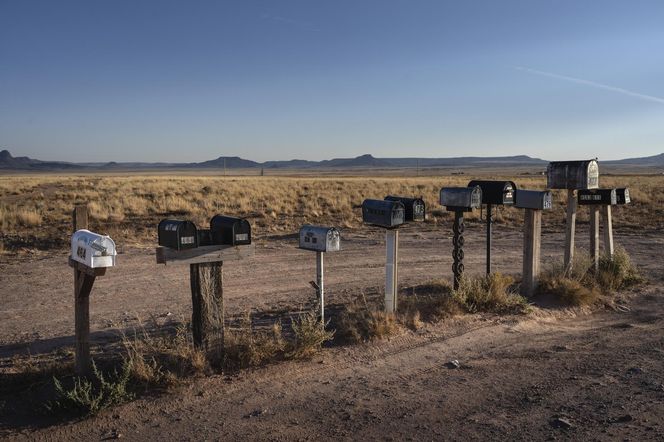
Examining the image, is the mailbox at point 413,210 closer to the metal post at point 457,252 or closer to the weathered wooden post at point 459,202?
the weathered wooden post at point 459,202

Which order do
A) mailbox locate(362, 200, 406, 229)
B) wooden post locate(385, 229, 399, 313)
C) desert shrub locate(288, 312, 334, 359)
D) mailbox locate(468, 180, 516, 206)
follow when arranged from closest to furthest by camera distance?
desert shrub locate(288, 312, 334, 359), mailbox locate(362, 200, 406, 229), wooden post locate(385, 229, 399, 313), mailbox locate(468, 180, 516, 206)

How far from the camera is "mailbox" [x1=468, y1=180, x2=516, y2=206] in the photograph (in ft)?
23.8

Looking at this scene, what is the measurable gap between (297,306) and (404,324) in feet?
5.68

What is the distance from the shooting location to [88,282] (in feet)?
13.9

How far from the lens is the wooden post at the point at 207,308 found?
4.85m

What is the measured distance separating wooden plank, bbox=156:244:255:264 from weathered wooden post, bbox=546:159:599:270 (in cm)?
510

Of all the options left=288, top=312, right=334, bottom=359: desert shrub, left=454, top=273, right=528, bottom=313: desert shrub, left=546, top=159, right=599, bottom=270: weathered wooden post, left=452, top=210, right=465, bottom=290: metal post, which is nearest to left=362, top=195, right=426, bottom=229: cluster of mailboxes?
left=452, top=210, right=465, bottom=290: metal post

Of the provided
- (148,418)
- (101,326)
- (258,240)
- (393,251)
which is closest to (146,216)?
(258,240)

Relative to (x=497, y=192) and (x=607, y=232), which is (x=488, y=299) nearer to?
(x=497, y=192)

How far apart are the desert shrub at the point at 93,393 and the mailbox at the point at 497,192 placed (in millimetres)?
4714

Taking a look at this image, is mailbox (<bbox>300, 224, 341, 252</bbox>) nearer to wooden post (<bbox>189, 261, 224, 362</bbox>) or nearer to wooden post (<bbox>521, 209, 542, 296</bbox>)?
wooden post (<bbox>189, 261, 224, 362</bbox>)

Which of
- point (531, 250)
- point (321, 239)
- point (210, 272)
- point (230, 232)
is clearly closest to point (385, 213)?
point (321, 239)

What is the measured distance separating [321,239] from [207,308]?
1308mm

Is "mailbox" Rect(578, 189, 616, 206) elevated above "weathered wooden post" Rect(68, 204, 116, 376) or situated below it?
above
